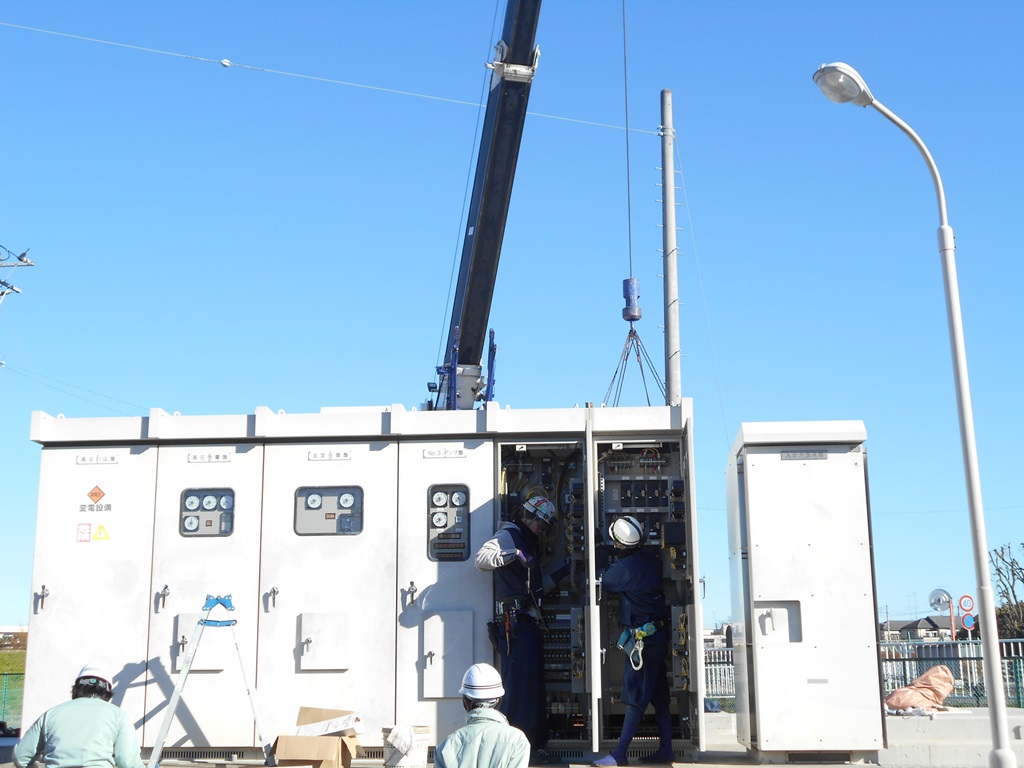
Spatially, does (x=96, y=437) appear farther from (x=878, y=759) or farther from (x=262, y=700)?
(x=878, y=759)

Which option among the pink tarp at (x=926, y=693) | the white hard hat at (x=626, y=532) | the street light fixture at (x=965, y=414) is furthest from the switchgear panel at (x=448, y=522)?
the pink tarp at (x=926, y=693)

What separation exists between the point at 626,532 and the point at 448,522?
1.82m

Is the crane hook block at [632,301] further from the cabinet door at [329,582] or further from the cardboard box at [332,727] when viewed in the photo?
the cardboard box at [332,727]

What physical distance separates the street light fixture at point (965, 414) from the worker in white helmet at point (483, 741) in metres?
4.27

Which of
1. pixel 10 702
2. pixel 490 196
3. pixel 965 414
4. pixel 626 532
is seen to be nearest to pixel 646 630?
pixel 626 532

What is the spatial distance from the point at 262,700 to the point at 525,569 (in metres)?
2.81

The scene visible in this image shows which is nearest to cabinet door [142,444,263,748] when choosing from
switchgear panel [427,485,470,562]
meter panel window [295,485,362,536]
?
meter panel window [295,485,362,536]

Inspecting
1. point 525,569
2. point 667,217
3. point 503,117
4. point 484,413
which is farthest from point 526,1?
point 525,569

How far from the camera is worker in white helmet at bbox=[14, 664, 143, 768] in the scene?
625 centimetres

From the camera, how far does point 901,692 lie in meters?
13.7

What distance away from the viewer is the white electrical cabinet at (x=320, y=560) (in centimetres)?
1141

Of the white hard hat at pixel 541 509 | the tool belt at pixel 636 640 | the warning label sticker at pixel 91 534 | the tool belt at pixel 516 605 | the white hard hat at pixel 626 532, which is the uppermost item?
the white hard hat at pixel 541 509

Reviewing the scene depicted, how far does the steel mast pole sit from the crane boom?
2.75m

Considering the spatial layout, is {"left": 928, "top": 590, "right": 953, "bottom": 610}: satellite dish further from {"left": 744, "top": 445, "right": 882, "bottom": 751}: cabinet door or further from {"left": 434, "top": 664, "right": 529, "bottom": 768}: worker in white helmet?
{"left": 434, "top": 664, "right": 529, "bottom": 768}: worker in white helmet
